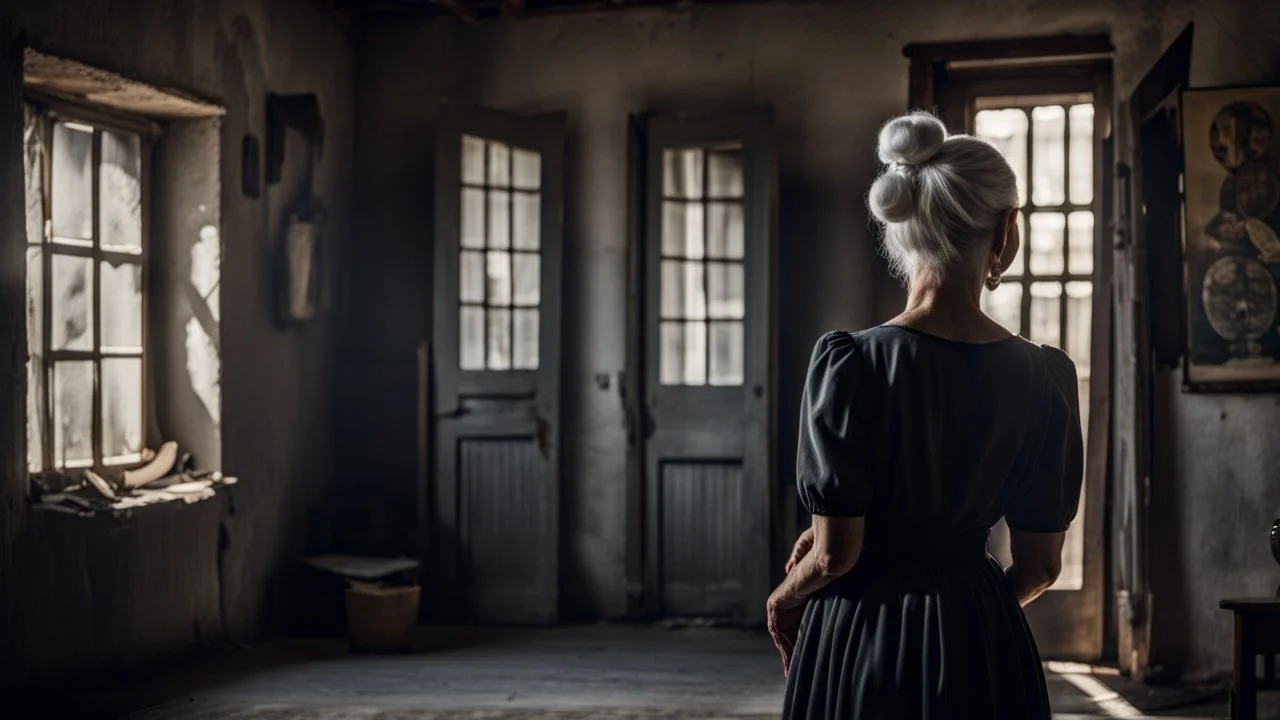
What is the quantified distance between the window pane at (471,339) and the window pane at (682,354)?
0.89m

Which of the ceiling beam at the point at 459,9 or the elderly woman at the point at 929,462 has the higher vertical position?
the ceiling beam at the point at 459,9

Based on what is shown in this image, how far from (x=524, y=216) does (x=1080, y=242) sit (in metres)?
2.65

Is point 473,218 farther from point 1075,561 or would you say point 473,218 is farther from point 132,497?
point 1075,561

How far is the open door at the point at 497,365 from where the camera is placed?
612cm

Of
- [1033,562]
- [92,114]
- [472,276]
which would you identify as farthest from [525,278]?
[1033,562]

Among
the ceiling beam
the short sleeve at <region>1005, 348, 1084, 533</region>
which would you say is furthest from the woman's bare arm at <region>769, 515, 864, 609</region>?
the ceiling beam

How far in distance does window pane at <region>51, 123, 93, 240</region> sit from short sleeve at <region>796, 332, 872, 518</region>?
3809 mm

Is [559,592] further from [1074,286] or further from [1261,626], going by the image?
[1261,626]

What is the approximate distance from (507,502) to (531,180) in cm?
161

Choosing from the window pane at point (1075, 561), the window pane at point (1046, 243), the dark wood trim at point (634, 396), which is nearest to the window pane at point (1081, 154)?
the window pane at point (1046, 243)

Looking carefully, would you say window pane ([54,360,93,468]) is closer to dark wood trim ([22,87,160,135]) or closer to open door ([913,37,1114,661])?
dark wood trim ([22,87,160,135])

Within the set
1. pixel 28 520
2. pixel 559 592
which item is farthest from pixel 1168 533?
pixel 28 520

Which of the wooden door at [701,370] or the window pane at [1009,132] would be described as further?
the wooden door at [701,370]

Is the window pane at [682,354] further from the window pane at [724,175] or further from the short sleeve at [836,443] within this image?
the short sleeve at [836,443]
